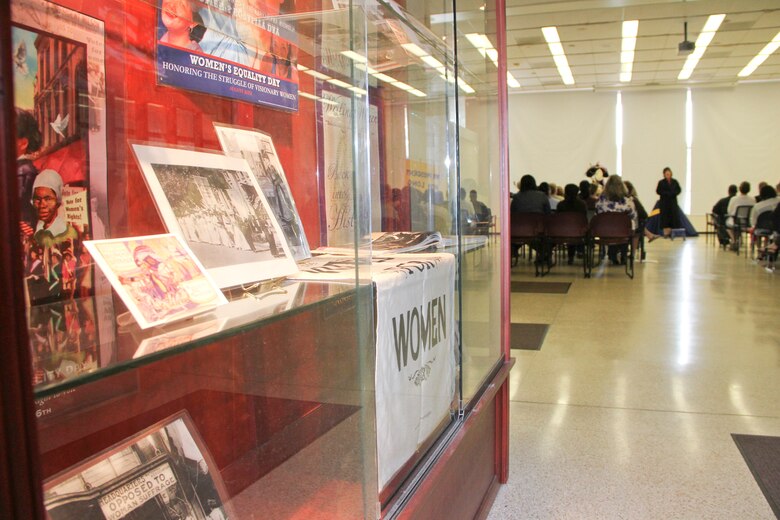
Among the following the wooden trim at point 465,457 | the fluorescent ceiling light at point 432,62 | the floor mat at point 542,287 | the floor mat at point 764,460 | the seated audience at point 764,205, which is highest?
the fluorescent ceiling light at point 432,62

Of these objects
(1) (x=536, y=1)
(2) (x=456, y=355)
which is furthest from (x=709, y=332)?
(1) (x=536, y=1)

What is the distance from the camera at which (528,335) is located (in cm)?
427

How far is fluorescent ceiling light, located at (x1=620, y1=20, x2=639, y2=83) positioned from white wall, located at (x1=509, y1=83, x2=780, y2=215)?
4.58ft

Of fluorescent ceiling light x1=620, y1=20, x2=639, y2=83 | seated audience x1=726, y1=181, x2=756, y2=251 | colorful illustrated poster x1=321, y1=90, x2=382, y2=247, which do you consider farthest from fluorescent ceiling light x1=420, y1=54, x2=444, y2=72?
seated audience x1=726, y1=181, x2=756, y2=251

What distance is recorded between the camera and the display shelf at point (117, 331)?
0.57 meters

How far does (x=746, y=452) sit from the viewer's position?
2.30m

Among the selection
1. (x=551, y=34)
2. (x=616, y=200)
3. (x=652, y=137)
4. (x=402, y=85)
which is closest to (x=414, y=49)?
(x=402, y=85)

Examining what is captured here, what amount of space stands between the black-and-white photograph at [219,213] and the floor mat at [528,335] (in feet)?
9.82

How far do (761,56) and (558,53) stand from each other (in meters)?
3.77

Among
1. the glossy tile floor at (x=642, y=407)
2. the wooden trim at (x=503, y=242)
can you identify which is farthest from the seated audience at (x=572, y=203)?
the wooden trim at (x=503, y=242)

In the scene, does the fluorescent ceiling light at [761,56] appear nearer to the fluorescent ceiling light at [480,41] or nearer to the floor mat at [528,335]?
the floor mat at [528,335]

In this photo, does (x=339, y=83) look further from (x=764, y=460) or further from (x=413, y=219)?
(x=764, y=460)

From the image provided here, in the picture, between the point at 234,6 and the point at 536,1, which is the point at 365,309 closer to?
the point at 234,6

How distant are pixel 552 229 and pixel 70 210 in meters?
7.16
